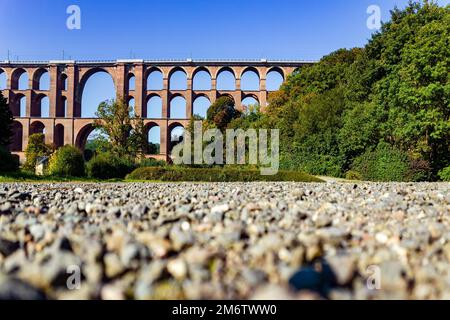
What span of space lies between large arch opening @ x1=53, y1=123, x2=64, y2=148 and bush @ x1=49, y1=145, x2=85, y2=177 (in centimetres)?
3455

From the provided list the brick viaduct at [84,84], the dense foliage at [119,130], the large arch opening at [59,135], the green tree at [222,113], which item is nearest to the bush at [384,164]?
the dense foliage at [119,130]

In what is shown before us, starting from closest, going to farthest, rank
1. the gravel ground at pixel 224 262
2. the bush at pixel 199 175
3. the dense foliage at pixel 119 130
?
the gravel ground at pixel 224 262
the bush at pixel 199 175
the dense foliage at pixel 119 130

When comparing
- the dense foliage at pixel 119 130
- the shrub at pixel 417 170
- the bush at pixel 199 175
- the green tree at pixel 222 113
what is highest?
the green tree at pixel 222 113

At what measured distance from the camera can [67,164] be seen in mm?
17688

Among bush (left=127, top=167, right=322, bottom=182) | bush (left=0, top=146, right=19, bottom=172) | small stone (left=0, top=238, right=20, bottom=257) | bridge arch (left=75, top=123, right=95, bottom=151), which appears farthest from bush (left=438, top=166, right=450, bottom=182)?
bridge arch (left=75, top=123, right=95, bottom=151)

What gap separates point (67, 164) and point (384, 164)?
14.8 metres

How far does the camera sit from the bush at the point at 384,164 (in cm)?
1592

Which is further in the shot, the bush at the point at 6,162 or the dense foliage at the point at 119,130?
Answer: the dense foliage at the point at 119,130

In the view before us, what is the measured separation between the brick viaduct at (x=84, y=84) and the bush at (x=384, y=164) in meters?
32.4

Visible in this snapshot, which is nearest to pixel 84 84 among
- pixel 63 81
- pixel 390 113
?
pixel 63 81

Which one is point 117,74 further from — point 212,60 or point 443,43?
point 443,43

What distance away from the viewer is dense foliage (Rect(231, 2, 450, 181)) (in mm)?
15344

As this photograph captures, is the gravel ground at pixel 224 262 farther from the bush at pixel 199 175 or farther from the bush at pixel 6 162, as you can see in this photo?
the bush at pixel 6 162
